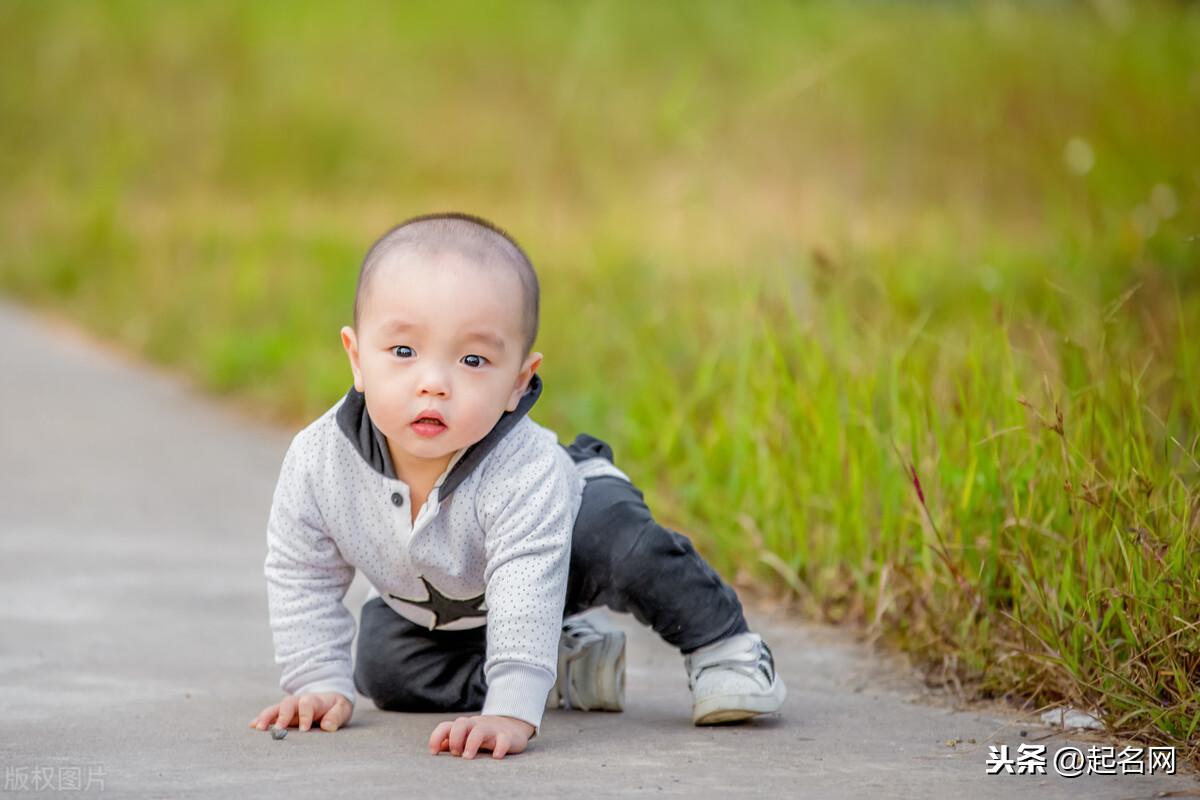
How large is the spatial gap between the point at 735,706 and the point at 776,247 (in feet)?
9.52

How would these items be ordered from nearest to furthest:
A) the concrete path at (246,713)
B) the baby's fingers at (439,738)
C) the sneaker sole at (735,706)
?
the concrete path at (246,713) < the baby's fingers at (439,738) < the sneaker sole at (735,706)

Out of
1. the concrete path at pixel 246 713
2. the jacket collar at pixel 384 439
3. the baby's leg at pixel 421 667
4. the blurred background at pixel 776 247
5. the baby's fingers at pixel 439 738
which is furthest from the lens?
the blurred background at pixel 776 247

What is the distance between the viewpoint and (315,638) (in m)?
2.69

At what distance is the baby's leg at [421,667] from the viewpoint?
2822 millimetres

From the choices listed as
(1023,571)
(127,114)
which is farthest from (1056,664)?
(127,114)

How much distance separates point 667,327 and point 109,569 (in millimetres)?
2083

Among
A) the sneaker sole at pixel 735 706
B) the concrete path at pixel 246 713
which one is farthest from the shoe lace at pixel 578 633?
the sneaker sole at pixel 735 706

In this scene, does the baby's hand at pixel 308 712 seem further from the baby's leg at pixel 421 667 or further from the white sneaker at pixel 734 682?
the white sneaker at pixel 734 682

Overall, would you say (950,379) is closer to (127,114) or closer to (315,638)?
(315,638)

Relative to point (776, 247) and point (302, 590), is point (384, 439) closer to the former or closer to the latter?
point (302, 590)

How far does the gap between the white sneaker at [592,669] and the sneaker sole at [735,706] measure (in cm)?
18

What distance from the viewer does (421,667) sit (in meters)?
2.82

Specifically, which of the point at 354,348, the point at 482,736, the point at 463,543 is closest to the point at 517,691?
the point at 482,736

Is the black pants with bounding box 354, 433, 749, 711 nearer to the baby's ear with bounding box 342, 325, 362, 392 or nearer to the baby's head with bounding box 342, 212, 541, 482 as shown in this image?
the baby's head with bounding box 342, 212, 541, 482
